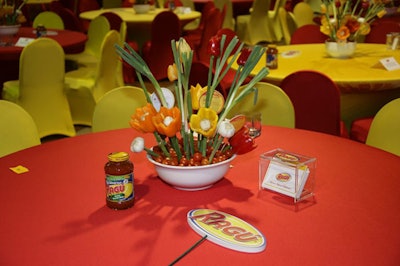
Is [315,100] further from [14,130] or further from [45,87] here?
[45,87]

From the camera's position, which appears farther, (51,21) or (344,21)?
(51,21)

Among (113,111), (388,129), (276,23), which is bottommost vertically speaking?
(276,23)

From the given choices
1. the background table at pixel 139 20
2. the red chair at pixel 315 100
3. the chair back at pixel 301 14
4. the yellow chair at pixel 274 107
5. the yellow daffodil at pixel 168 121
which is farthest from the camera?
the background table at pixel 139 20

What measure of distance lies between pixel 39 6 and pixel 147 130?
8581 millimetres

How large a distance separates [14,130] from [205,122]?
1125 millimetres

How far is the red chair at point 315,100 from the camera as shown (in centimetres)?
279

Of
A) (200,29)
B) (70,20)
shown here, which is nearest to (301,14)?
(200,29)

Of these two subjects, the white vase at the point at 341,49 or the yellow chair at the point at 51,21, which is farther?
the yellow chair at the point at 51,21

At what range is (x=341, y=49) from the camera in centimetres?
375

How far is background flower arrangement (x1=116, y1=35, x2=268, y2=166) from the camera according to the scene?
156 centimetres

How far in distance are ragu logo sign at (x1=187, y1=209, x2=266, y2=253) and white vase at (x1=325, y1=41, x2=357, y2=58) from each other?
2524 millimetres

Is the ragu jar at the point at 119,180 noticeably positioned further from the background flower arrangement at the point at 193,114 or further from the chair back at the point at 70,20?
the chair back at the point at 70,20

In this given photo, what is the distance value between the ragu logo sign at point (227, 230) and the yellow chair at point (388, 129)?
1.12 metres

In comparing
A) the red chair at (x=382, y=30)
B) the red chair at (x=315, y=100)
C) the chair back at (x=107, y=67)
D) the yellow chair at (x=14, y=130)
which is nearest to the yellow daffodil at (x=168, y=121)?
the yellow chair at (x=14, y=130)
